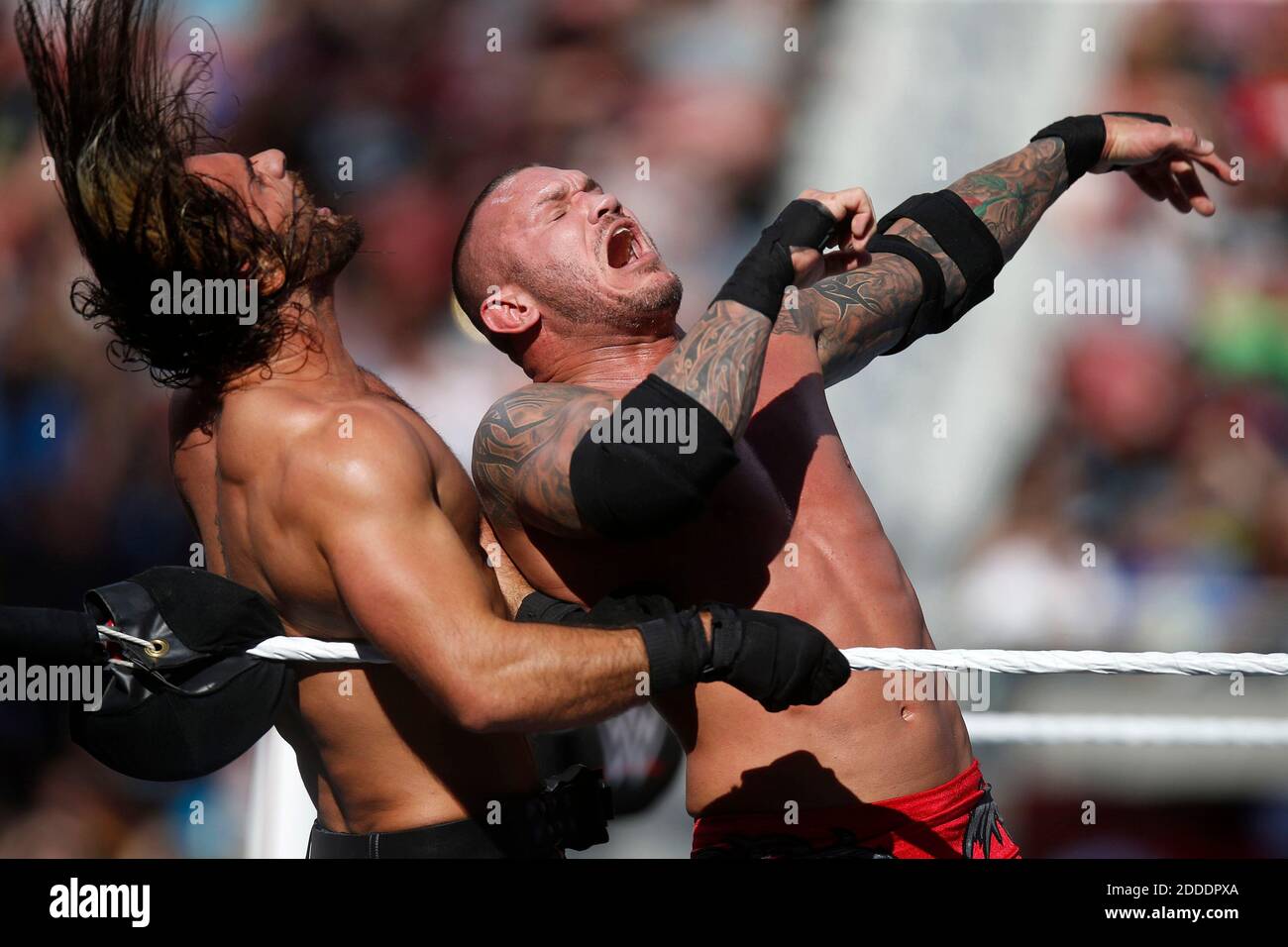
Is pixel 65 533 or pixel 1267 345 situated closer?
pixel 65 533

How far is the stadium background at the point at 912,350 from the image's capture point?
393 centimetres

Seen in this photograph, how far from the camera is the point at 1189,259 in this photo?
459 centimetres

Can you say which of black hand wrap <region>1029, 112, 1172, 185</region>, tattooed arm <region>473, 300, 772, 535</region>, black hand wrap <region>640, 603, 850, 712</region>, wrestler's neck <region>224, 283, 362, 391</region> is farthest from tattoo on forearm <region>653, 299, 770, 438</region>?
black hand wrap <region>1029, 112, 1172, 185</region>

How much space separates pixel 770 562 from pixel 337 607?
2.02 ft

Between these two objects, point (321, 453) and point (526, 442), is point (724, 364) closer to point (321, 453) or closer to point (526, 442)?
point (526, 442)

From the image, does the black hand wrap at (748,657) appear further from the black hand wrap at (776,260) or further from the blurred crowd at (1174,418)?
the blurred crowd at (1174,418)

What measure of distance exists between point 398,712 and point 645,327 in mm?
713

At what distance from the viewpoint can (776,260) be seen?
1.80m

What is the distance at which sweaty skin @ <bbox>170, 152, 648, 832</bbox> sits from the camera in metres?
1.55

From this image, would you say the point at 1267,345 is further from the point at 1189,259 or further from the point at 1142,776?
the point at 1142,776

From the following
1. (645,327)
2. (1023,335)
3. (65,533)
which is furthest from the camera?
(1023,335)

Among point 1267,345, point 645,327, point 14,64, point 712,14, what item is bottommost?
point 645,327
